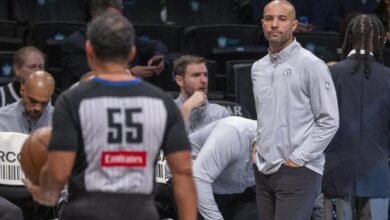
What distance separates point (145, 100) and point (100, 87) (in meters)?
0.16

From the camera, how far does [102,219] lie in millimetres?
4035

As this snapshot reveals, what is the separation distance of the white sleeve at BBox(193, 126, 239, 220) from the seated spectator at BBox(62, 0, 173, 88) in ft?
7.53

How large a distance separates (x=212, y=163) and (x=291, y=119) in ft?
2.82

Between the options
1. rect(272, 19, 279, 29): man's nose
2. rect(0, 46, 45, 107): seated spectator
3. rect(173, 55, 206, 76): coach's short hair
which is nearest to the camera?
rect(272, 19, 279, 29): man's nose

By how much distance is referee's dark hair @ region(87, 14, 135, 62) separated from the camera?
4.00 m

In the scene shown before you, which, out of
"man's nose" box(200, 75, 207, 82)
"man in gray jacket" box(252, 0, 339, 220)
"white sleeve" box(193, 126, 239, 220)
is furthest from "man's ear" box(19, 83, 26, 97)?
"man in gray jacket" box(252, 0, 339, 220)

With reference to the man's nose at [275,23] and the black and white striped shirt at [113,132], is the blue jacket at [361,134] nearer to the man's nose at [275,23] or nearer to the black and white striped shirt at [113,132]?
the man's nose at [275,23]

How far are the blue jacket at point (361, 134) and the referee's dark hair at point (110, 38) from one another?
248 centimetres

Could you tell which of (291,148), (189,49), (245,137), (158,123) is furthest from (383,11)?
(158,123)

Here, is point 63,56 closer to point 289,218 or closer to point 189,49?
point 189,49

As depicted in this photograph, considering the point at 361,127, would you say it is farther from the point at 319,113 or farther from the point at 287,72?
the point at 287,72

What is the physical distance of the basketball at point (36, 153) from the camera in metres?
4.20

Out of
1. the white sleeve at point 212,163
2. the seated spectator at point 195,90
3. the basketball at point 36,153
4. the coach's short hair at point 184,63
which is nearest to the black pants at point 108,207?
the basketball at point 36,153

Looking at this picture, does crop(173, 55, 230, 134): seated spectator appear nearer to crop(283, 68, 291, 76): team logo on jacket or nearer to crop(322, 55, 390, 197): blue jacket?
crop(322, 55, 390, 197): blue jacket
